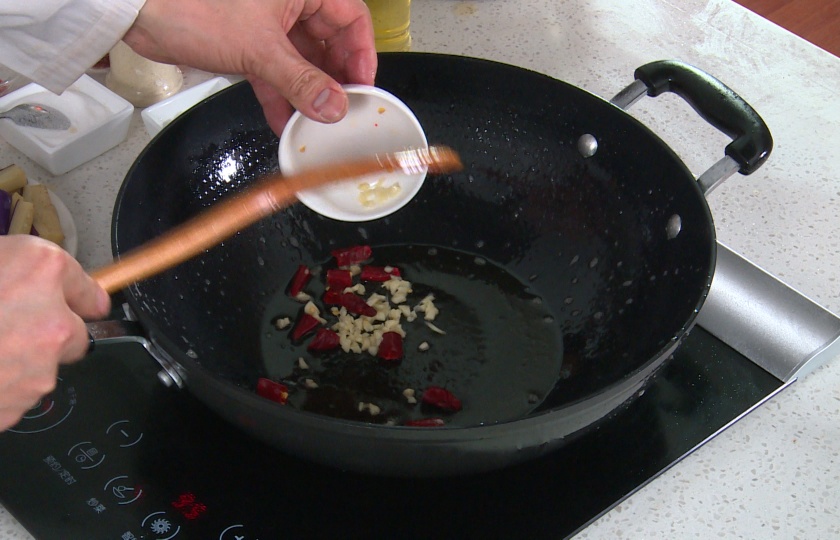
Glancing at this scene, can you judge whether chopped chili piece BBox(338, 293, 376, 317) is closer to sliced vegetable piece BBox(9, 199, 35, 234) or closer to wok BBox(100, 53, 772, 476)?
wok BBox(100, 53, 772, 476)

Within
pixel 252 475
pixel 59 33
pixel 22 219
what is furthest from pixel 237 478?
pixel 59 33

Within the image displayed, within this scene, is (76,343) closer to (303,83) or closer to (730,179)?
(303,83)

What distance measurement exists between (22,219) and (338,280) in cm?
32

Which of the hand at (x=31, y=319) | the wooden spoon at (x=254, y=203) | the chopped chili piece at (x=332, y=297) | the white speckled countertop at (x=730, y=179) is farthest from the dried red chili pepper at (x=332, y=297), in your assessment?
the hand at (x=31, y=319)

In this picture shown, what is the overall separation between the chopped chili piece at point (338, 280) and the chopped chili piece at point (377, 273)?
0.02m

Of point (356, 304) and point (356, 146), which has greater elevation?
point (356, 146)

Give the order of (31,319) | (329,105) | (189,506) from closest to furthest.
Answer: (31,319) → (189,506) → (329,105)

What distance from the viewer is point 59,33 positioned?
710mm

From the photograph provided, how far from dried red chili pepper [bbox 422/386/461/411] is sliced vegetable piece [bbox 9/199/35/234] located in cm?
42

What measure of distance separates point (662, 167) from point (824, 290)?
0.72 ft

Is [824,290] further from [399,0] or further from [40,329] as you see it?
[40,329]

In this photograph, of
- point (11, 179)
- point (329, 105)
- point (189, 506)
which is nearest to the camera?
point (189, 506)

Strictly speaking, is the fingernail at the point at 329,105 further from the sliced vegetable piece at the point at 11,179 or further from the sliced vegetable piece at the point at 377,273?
the sliced vegetable piece at the point at 11,179

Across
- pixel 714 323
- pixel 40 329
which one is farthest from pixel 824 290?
pixel 40 329
